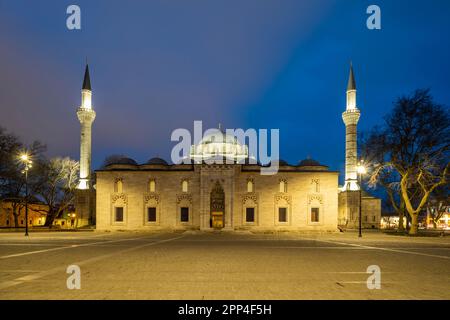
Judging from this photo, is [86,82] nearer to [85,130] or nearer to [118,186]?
[85,130]

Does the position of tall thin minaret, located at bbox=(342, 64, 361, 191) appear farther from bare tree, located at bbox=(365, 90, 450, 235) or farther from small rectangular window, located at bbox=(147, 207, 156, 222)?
small rectangular window, located at bbox=(147, 207, 156, 222)

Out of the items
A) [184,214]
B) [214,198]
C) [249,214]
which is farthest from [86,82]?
[249,214]

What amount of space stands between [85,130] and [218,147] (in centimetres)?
1997

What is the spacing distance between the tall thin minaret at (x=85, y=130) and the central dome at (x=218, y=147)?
52.6 feet

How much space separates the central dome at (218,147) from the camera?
5656 centimetres

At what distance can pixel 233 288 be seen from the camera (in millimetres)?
9695

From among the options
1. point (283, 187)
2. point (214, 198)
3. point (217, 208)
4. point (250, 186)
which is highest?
point (250, 186)

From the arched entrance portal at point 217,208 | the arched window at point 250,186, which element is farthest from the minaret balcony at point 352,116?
the arched entrance portal at point 217,208

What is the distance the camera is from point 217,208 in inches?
1853

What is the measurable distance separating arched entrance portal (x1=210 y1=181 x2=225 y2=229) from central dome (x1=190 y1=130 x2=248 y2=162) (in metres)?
10.2

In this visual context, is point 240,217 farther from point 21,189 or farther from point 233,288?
point 233,288

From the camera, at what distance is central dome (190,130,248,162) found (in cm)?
5656

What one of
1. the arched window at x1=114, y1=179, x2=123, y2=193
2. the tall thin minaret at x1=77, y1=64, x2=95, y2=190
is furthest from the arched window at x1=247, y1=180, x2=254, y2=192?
the tall thin minaret at x1=77, y1=64, x2=95, y2=190

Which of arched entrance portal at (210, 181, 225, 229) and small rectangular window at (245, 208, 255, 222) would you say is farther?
arched entrance portal at (210, 181, 225, 229)
